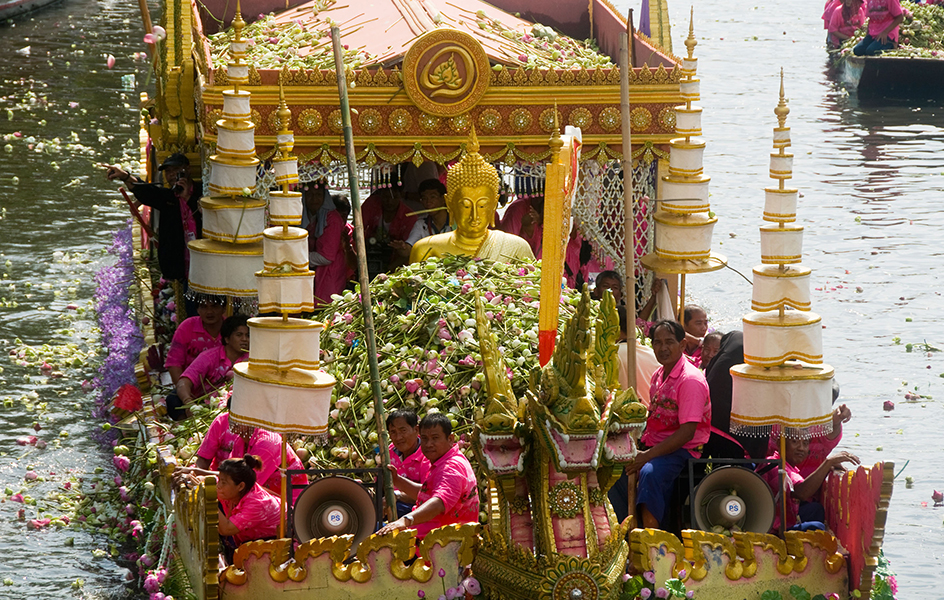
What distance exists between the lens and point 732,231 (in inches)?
643

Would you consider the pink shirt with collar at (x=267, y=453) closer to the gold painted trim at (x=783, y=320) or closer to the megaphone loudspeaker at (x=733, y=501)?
the megaphone loudspeaker at (x=733, y=501)

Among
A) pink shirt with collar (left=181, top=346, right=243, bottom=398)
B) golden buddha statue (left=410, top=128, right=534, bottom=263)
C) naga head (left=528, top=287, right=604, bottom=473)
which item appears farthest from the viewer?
golden buddha statue (left=410, top=128, right=534, bottom=263)

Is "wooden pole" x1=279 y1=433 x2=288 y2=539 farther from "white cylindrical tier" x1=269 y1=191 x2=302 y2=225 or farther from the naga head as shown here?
the naga head

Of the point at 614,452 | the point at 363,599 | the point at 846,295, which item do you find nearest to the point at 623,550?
the point at 614,452

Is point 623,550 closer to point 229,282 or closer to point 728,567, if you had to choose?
point 728,567

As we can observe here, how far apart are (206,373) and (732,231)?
9972 mm

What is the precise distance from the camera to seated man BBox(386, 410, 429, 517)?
602 centimetres

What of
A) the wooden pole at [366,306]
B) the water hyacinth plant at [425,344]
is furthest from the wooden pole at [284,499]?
the water hyacinth plant at [425,344]

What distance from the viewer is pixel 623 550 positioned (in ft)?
17.1

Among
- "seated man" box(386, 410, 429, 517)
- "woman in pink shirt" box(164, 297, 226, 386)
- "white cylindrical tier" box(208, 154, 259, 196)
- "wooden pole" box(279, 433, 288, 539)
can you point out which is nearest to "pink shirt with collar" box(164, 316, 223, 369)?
"woman in pink shirt" box(164, 297, 226, 386)

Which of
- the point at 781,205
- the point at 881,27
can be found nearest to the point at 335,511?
the point at 781,205

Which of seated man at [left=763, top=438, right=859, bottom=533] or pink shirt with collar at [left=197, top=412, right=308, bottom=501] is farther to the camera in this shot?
pink shirt with collar at [left=197, top=412, right=308, bottom=501]

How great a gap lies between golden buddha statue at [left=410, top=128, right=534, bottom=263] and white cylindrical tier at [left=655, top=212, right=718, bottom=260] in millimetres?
1234

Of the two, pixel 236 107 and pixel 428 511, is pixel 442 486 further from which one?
pixel 236 107
